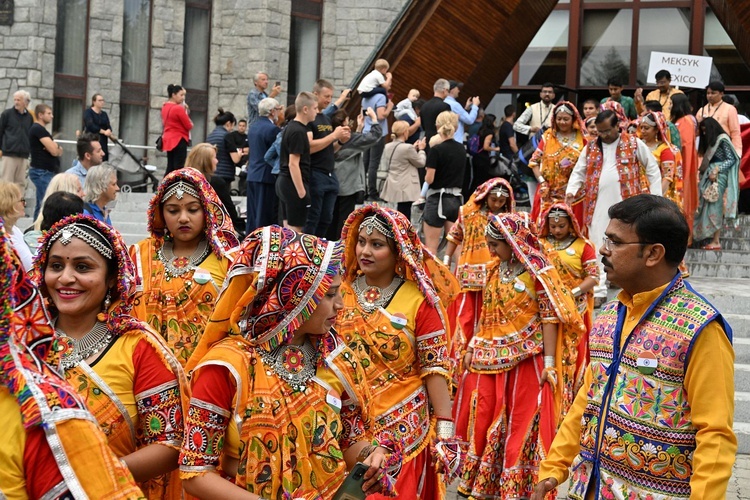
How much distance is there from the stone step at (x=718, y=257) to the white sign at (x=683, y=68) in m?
3.22

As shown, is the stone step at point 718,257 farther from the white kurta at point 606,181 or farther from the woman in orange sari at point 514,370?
the woman in orange sari at point 514,370

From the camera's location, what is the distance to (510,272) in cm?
760

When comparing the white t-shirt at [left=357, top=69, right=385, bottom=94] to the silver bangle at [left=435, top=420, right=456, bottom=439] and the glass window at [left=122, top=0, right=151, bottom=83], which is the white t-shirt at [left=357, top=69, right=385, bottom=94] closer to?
the silver bangle at [left=435, top=420, right=456, bottom=439]

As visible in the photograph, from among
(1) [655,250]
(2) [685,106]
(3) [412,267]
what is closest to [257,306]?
(1) [655,250]

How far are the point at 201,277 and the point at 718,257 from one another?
9614mm

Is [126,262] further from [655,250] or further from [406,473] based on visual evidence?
[406,473]

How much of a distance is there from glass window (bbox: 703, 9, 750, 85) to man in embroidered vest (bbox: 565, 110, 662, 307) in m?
11.7

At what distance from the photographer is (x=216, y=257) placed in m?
5.88

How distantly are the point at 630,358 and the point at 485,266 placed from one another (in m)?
4.26

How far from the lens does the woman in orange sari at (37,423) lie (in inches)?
95.5

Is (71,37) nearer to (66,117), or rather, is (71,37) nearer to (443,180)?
(66,117)

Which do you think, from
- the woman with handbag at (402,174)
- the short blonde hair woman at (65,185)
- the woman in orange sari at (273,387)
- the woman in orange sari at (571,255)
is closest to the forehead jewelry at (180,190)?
the short blonde hair woman at (65,185)

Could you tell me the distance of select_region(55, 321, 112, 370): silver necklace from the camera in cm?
368

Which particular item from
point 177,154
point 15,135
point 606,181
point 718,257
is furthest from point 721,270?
point 15,135
